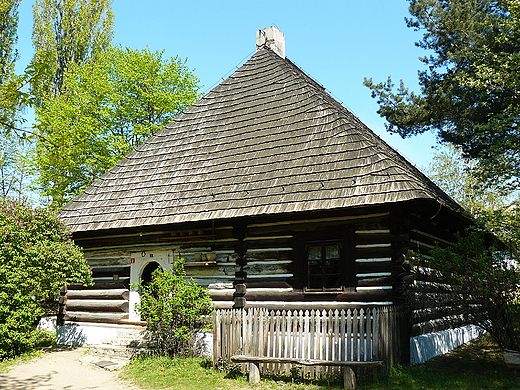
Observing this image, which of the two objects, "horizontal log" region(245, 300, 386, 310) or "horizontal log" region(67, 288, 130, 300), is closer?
"horizontal log" region(245, 300, 386, 310)

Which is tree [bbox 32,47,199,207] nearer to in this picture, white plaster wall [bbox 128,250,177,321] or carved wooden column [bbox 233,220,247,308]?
white plaster wall [bbox 128,250,177,321]

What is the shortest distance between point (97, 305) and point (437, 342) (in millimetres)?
7728

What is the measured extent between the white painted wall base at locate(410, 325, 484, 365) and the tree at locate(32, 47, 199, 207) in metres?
14.2

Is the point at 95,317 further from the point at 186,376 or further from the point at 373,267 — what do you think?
the point at 373,267

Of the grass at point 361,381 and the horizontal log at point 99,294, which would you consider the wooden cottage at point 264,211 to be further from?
the grass at point 361,381

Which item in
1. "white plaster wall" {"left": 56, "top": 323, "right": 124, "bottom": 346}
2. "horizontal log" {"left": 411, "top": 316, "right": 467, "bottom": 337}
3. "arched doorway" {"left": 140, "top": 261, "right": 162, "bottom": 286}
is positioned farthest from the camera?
"arched doorway" {"left": 140, "top": 261, "right": 162, "bottom": 286}

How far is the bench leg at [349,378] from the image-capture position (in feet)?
21.5

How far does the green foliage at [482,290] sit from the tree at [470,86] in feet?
5.90

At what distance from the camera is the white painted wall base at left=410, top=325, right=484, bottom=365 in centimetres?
811

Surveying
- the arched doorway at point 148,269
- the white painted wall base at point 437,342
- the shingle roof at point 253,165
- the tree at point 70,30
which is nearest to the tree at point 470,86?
the shingle roof at point 253,165

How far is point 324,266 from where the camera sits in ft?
28.9

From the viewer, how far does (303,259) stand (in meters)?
8.96

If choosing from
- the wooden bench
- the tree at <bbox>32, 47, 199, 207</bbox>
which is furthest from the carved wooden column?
the tree at <bbox>32, 47, 199, 207</bbox>

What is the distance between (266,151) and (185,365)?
15.1 feet
